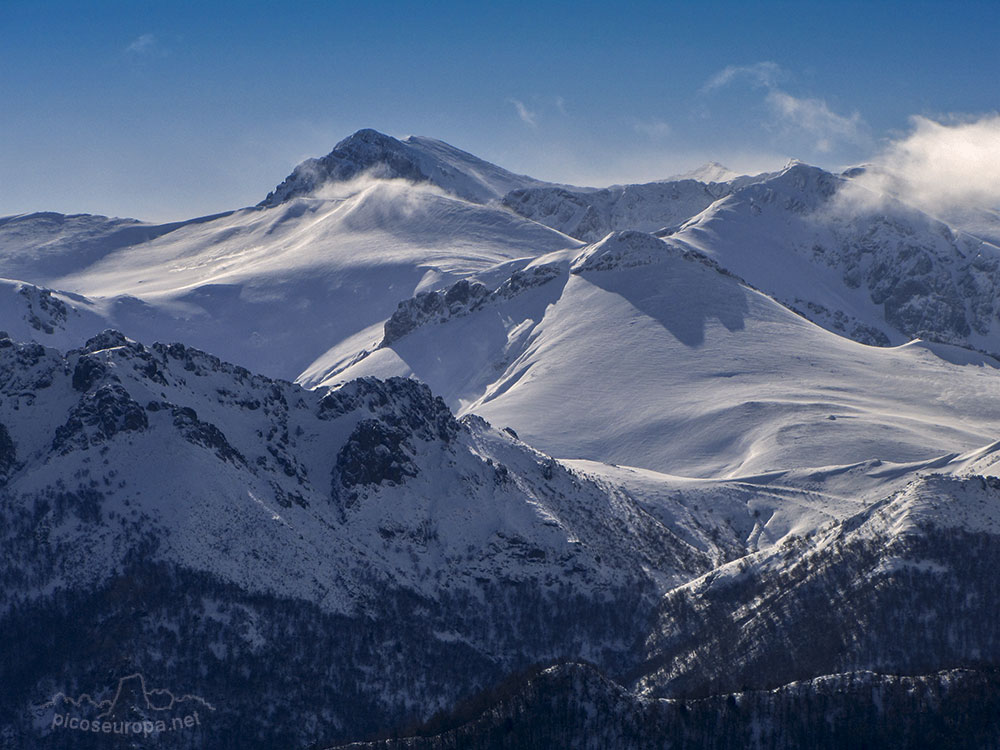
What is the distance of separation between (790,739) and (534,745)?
82.3ft

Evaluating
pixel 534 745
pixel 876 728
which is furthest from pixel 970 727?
pixel 534 745

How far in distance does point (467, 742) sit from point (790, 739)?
3163 cm

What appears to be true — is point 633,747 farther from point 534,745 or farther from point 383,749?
point 383,749

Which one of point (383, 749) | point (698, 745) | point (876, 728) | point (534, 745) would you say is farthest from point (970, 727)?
point (383, 749)

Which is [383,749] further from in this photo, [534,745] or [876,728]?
[876,728]

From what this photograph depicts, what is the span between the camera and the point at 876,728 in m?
199

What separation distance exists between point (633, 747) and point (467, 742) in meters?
16.3

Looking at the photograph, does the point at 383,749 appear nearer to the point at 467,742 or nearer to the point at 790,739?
the point at 467,742

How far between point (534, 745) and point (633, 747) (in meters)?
9.75

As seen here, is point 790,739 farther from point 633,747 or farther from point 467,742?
point 467,742

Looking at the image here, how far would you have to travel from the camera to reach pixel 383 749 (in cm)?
19738

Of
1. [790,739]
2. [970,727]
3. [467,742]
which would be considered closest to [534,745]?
[467,742]

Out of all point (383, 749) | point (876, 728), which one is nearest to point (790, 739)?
point (876, 728)

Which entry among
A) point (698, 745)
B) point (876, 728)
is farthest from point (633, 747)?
point (876, 728)
